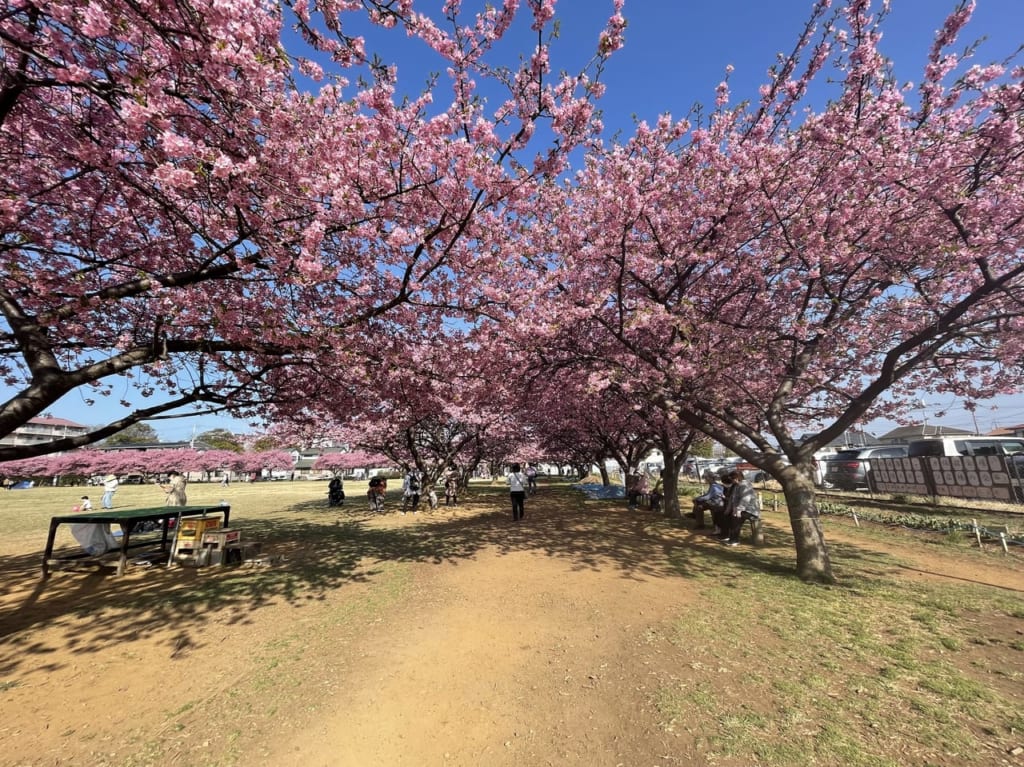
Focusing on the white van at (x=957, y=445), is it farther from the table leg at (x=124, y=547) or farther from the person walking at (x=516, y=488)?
the table leg at (x=124, y=547)

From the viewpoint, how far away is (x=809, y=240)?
23.8ft

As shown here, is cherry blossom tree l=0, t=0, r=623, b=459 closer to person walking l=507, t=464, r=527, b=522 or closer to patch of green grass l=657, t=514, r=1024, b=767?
patch of green grass l=657, t=514, r=1024, b=767

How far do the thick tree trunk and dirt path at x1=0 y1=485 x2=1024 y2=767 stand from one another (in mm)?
1803

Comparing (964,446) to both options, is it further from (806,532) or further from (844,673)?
(844,673)

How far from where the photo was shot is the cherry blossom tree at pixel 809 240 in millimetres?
6215

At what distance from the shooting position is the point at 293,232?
188 inches

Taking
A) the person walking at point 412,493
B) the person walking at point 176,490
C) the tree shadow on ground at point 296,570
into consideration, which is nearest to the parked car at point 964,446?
the tree shadow on ground at point 296,570

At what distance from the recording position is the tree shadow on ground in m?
5.74

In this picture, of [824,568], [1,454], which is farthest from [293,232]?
[824,568]

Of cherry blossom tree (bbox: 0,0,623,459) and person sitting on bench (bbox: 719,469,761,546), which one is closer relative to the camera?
cherry blossom tree (bbox: 0,0,623,459)

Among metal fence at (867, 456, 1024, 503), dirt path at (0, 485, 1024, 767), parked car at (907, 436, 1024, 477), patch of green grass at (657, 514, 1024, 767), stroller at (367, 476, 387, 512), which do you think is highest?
parked car at (907, 436, 1024, 477)

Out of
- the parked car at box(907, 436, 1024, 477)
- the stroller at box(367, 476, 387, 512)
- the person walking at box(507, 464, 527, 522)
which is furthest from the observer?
the stroller at box(367, 476, 387, 512)

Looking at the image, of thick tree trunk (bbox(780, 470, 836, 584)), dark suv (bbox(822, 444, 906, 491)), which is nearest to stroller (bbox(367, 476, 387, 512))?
thick tree trunk (bbox(780, 470, 836, 584))

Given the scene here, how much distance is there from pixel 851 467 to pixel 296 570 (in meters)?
26.1
